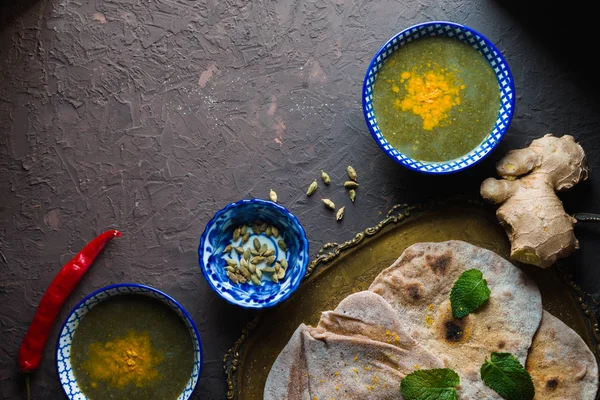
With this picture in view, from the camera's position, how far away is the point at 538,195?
9.68ft

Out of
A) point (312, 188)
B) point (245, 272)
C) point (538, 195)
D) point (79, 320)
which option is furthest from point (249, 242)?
point (538, 195)

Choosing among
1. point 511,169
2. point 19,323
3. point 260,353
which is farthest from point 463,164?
point 19,323

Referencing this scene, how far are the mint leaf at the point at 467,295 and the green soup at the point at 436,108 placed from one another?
0.55m

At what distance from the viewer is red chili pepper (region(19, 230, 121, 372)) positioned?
311 centimetres

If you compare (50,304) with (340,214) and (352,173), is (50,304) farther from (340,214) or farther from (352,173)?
(352,173)

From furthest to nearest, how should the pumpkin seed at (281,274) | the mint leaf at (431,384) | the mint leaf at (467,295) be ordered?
the pumpkin seed at (281,274) → the mint leaf at (467,295) → the mint leaf at (431,384)

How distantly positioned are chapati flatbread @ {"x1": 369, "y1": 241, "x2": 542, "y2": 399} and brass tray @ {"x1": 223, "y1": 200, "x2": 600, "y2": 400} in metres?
0.09

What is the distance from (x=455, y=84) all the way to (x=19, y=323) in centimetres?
222

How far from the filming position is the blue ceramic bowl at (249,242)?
119 inches

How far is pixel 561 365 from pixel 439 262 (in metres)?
0.66

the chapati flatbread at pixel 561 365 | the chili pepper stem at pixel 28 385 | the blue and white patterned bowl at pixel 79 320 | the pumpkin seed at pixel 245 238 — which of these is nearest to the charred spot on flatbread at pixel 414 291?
the chapati flatbread at pixel 561 365

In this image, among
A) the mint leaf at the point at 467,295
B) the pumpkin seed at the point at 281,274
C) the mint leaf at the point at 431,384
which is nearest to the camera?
the mint leaf at the point at 431,384

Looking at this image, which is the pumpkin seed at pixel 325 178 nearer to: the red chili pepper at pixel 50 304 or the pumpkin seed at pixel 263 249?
the pumpkin seed at pixel 263 249

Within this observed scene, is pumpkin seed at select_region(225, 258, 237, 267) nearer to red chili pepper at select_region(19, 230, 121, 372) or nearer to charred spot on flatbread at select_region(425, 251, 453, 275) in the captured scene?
red chili pepper at select_region(19, 230, 121, 372)
